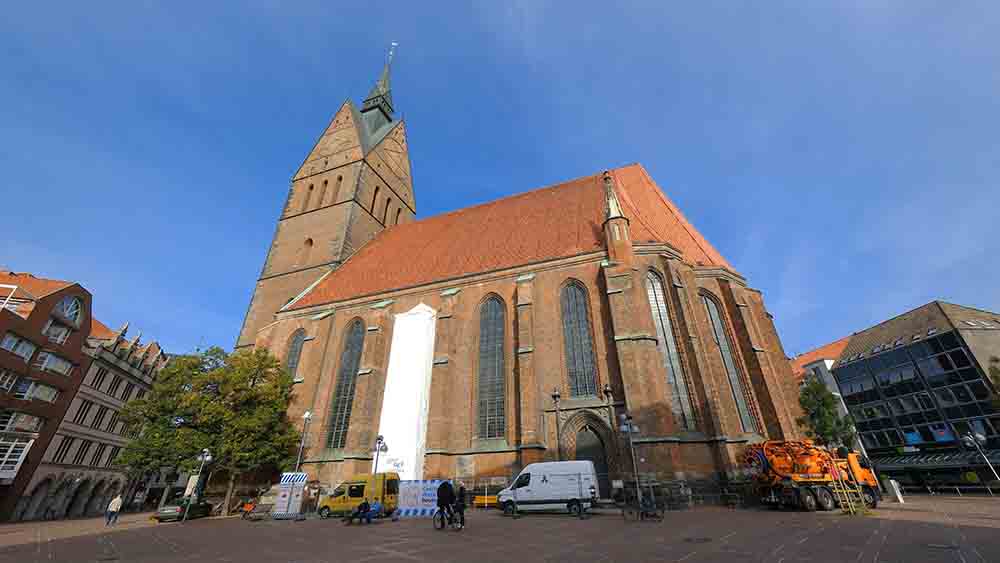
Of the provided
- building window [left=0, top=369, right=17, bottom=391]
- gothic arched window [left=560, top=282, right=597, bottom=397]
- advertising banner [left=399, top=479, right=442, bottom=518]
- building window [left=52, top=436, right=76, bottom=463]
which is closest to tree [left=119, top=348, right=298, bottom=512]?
advertising banner [left=399, top=479, right=442, bottom=518]

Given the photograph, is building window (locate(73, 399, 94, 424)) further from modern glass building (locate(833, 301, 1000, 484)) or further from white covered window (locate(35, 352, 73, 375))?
modern glass building (locate(833, 301, 1000, 484))

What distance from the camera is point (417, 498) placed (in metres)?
17.0

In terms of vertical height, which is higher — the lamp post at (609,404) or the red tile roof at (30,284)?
the red tile roof at (30,284)

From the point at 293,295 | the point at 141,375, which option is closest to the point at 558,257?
the point at 293,295

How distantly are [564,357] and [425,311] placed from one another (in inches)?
334

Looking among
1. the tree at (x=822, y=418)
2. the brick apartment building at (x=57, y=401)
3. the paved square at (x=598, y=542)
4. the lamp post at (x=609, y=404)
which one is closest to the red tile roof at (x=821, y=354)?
the tree at (x=822, y=418)

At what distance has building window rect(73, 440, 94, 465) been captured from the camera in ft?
94.2

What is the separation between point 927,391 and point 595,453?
36211 mm

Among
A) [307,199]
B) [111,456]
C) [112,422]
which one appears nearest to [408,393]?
[307,199]

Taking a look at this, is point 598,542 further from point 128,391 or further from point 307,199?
point 128,391

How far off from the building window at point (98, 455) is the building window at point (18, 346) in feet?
34.0

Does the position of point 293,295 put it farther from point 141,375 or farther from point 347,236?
point 141,375

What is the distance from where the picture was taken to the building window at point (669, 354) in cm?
1702

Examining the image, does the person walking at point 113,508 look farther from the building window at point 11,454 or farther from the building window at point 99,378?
the building window at point 99,378
